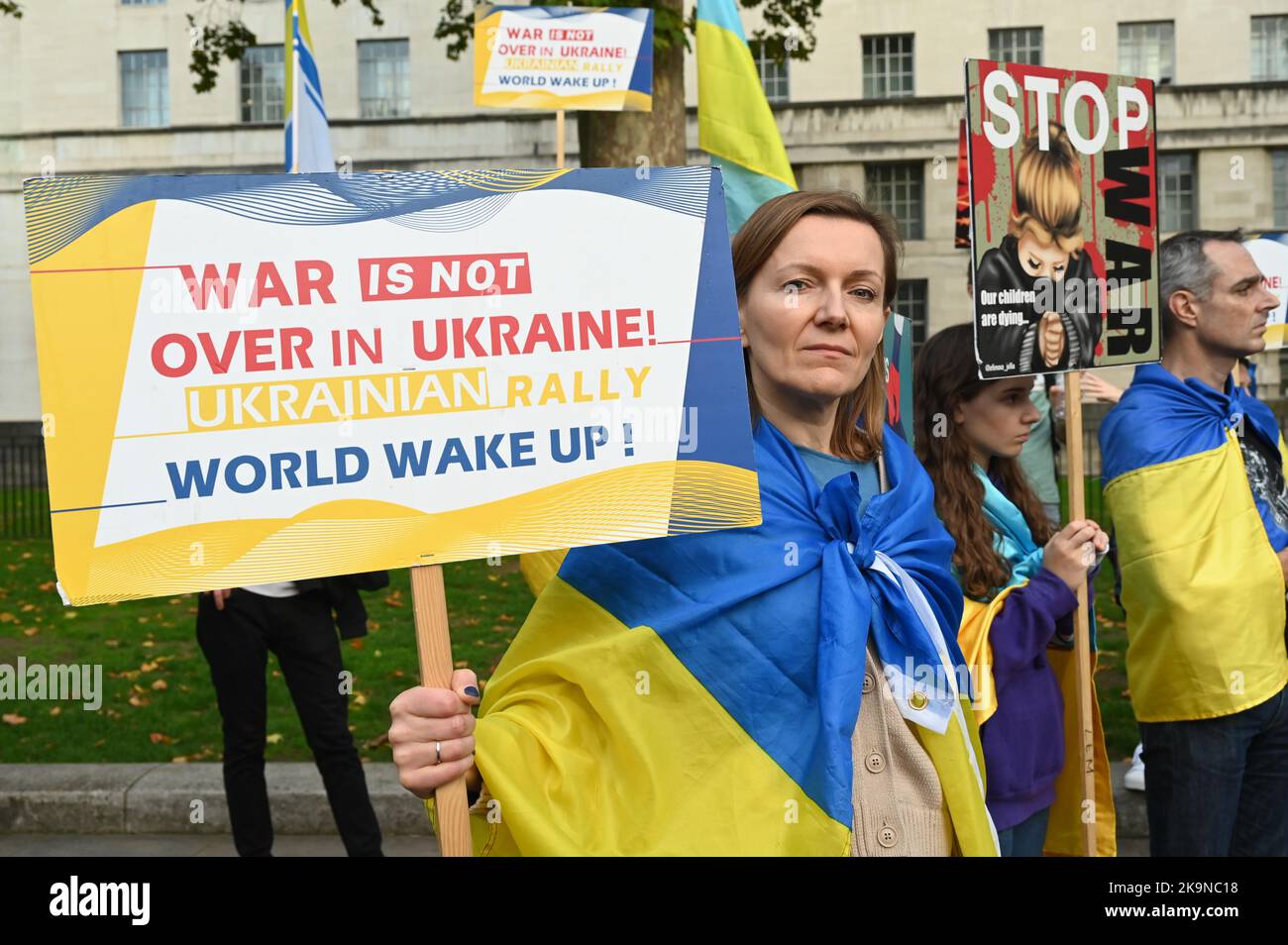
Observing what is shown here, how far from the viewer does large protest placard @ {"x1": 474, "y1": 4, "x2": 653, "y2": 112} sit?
739 centimetres

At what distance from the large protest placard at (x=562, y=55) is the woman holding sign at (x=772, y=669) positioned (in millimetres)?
5288

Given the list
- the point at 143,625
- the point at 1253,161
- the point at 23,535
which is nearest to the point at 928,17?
the point at 1253,161

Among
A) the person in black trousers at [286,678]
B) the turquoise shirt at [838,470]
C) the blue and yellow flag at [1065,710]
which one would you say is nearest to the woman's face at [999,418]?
the blue and yellow flag at [1065,710]

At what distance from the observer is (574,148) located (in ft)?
96.9

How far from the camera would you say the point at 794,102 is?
31.2 m

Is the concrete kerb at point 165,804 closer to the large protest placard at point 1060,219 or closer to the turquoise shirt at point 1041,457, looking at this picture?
the turquoise shirt at point 1041,457

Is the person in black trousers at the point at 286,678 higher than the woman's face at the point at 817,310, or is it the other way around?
the woman's face at the point at 817,310

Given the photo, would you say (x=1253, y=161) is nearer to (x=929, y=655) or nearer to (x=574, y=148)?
(x=574, y=148)

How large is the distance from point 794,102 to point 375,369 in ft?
101

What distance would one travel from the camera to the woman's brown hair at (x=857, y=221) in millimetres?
2424

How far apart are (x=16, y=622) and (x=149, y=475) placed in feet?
30.3

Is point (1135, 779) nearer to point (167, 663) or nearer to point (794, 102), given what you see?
point (167, 663)

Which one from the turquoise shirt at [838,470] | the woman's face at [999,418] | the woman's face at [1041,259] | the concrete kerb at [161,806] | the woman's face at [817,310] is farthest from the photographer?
the concrete kerb at [161,806]

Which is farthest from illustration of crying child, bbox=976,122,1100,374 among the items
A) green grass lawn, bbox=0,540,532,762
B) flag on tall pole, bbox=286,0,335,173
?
green grass lawn, bbox=0,540,532,762
